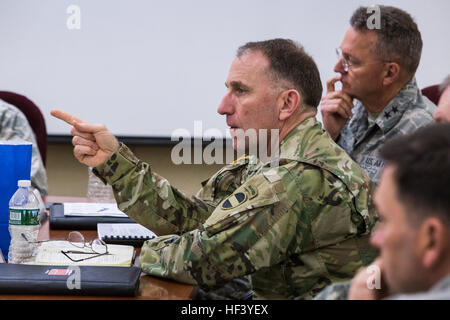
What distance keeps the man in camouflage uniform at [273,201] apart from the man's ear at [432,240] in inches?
26.8

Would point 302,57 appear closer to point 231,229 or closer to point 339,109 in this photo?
point 231,229

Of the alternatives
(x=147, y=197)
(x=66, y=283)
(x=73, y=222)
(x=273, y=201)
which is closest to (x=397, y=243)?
(x=273, y=201)

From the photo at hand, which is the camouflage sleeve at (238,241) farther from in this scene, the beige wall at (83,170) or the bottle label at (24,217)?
the beige wall at (83,170)

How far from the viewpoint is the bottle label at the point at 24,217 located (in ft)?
4.86

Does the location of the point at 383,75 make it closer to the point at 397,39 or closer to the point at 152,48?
the point at 397,39

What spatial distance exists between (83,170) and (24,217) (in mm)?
1996

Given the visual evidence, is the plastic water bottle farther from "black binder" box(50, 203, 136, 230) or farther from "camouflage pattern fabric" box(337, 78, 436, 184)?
"camouflage pattern fabric" box(337, 78, 436, 184)

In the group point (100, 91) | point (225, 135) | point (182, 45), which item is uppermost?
point (182, 45)

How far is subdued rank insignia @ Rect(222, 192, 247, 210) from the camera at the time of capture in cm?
135

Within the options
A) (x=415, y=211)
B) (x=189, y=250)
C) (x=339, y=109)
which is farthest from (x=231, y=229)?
(x=339, y=109)

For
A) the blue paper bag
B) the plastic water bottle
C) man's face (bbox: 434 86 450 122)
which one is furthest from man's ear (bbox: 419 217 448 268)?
the blue paper bag

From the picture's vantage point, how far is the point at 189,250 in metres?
1.35
